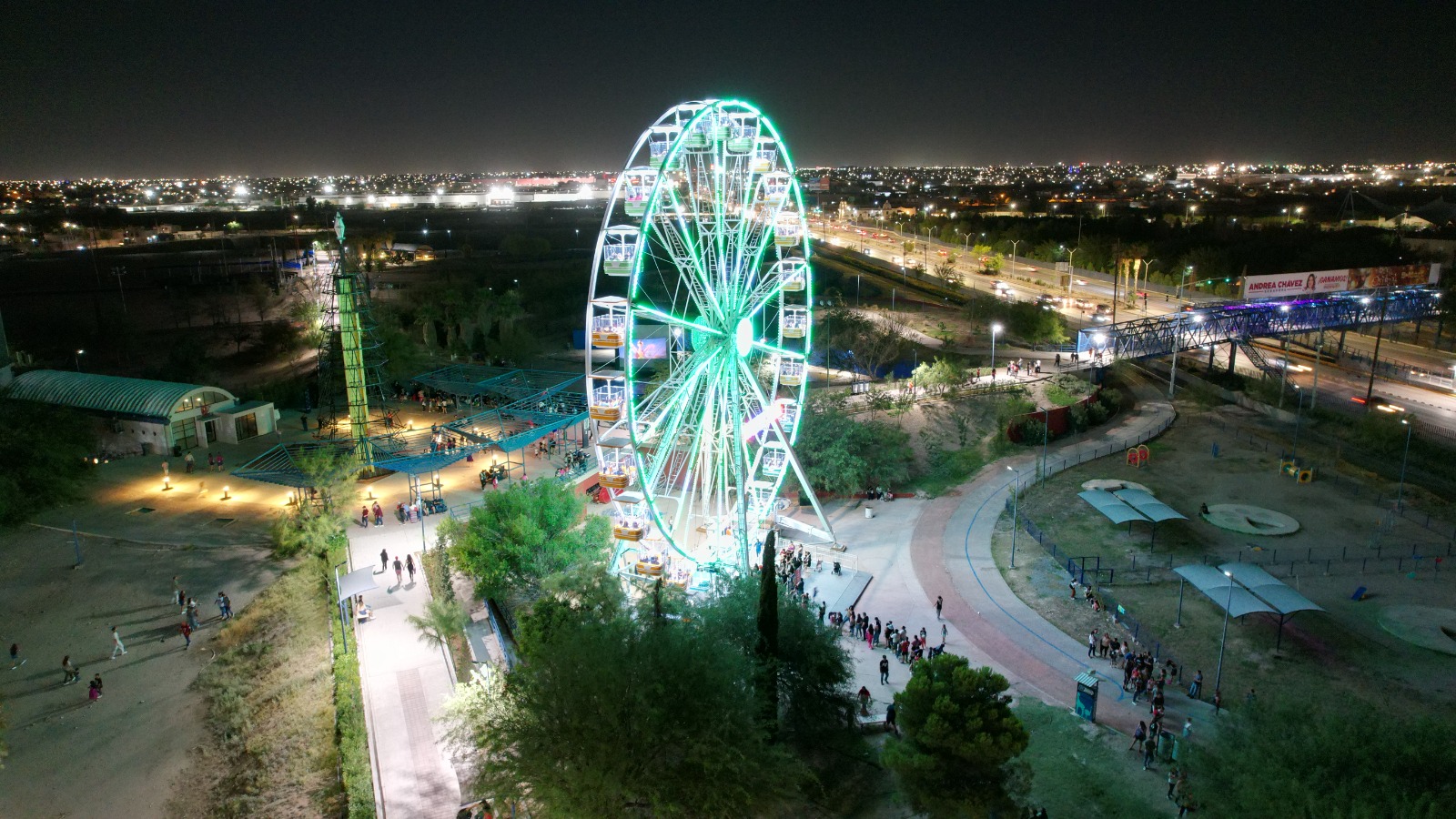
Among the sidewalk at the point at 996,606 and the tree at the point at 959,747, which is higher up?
the tree at the point at 959,747

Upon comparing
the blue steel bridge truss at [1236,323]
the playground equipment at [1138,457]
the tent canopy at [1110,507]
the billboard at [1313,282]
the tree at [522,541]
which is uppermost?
the billboard at [1313,282]

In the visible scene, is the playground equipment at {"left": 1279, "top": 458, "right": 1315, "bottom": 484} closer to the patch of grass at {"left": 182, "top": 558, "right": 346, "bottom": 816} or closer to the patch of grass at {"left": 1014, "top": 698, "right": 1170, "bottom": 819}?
the patch of grass at {"left": 1014, "top": 698, "right": 1170, "bottom": 819}

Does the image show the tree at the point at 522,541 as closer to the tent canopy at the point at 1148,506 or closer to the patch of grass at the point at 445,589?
the patch of grass at the point at 445,589

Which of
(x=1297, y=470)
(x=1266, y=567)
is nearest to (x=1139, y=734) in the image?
(x=1266, y=567)

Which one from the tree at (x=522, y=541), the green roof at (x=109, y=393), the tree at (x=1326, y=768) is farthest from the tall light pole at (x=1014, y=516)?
the green roof at (x=109, y=393)

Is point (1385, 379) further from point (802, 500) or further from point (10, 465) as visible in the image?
point (10, 465)

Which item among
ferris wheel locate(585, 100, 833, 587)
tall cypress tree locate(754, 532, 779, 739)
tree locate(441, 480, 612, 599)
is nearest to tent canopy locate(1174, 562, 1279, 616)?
ferris wheel locate(585, 100, 833, 587)
